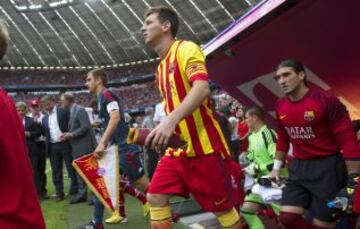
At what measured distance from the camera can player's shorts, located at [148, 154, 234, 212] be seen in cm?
356

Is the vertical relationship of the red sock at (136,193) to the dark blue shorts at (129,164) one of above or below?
below

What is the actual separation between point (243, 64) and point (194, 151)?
12.2ft

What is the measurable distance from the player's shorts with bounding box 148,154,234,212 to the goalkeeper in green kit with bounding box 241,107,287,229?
1502mm

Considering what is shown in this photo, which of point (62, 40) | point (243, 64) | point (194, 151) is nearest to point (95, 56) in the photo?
point (62, 40)

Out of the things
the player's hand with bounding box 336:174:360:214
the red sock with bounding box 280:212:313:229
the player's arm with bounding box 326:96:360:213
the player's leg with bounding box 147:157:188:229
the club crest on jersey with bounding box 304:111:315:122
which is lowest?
the red sock with bounding box 280:212:313:229

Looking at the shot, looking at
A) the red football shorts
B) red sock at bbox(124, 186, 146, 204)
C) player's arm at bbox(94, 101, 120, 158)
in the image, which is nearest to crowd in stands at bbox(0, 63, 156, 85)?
red sock at bbox(124, 186, 146, 204)

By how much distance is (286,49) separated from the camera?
5945 mm

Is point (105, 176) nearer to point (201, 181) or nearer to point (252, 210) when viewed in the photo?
point (252, 210)

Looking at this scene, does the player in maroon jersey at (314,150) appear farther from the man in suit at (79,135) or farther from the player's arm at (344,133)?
the man in suit at (79,135)

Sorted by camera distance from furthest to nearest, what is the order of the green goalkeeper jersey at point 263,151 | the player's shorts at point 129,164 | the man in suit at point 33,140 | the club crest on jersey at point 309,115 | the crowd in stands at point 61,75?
the crowd in stands at point 61,75 < the man in suit at point 33,140 < the player's shorts at point 129,164 < the green goalkeeper jersey at point 263,151 < the club crest on jersey at point 309,115

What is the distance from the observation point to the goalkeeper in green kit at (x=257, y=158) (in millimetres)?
5027

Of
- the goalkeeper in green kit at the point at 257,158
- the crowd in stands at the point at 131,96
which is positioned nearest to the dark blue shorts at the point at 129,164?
the goalkeeper in green kit at the point at 257,158

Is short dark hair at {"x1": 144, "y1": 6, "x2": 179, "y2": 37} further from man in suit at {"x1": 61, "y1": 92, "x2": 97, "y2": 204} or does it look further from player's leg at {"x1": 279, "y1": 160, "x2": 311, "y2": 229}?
man in suit at {"x1": 61, "y1": 92, "x2": 97, "y2": 204}

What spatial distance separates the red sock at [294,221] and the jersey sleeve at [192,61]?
63.8 inches
